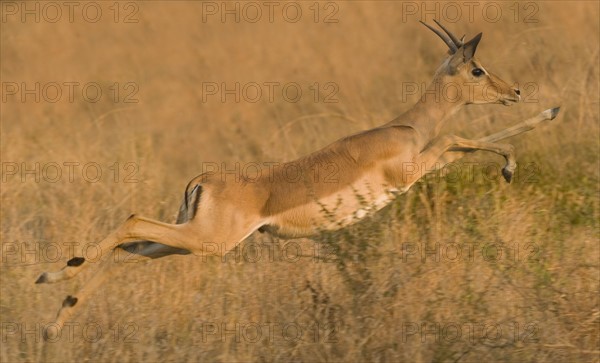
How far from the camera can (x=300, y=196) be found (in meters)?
7.52

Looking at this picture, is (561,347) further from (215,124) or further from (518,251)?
(215,124)

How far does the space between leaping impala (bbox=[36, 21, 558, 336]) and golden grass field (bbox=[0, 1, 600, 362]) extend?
1.30 feet

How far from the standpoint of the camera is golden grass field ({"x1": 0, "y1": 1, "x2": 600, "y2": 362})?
23.1 feet

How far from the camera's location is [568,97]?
37.3ft

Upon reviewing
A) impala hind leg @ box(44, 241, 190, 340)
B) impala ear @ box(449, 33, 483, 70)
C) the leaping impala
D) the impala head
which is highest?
impala ear @ box(449, 33, 483, 70)

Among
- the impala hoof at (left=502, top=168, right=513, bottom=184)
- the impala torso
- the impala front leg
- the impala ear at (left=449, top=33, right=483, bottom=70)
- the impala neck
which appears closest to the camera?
the impala torso

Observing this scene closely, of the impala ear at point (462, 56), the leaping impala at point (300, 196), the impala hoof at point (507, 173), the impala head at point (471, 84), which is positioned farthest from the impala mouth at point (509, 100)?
the impala hoof at point (507, 173)

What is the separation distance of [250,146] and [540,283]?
21.1ft

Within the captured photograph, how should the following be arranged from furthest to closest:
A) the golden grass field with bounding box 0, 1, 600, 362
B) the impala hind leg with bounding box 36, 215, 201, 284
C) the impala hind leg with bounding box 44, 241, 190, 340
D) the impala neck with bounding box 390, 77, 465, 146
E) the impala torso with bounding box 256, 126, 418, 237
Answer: the impala neck with bounding box 390, 77, 465, 146, the impala torso with bounding box 256, 126, 418, 237, the impala hind leg with bounding box 44, 241, 190, 340, the impala hind leg with bounding box 36, 215, 201, 284, the golden grass field with bounding box 0, 1, 600, 362

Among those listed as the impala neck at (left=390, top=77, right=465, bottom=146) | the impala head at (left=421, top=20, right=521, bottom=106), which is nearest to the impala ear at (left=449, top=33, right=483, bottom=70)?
the impala head at (left=421, top=20, right=521, bottom=106)

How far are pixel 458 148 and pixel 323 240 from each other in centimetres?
120

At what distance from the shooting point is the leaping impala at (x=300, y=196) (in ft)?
23.9

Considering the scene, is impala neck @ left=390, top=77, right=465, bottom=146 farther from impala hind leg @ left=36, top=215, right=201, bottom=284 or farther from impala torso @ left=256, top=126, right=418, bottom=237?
impala hind leg @ left=36, top=215, right=201, bottom=284

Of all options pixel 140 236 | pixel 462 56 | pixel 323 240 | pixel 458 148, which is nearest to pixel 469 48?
pixel 462 56
